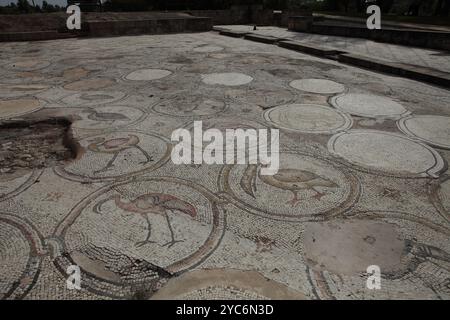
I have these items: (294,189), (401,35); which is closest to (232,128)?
(294,189)

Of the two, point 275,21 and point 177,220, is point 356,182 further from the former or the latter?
point 275,21

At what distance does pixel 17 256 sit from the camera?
5.55ft

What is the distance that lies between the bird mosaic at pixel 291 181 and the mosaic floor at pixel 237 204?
1cm

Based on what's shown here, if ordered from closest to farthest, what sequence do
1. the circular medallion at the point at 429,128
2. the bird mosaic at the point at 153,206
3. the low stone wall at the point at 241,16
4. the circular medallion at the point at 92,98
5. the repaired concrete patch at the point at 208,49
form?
the bird mosaic at the point at 153,206 → the circular medallion at the point at 429,128 → the circular medallion at the point at 92,98 → the repaired concrete patch at the point at 208,49 → the low stone wall at the point at 241,16

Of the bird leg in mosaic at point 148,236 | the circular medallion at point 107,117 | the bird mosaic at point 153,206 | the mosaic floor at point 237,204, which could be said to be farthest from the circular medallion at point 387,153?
the circular medallion at point 107,117

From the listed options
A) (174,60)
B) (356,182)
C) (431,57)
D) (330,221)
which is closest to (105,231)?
(330,221)

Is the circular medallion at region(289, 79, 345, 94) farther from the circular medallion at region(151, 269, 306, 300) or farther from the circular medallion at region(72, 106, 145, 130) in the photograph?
the circular medallion at region(151, 269, 306, 300)

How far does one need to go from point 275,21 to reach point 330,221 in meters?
15.1

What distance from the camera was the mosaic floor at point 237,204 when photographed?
5.16 feet

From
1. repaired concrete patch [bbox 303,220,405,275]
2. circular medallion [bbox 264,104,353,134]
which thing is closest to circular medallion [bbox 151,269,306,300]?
repaired concrete patch [bbox 303,220,405,275]

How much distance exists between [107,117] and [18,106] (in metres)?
1.49

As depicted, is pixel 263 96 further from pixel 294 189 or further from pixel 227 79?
pixel 294 189

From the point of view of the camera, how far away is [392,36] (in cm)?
829

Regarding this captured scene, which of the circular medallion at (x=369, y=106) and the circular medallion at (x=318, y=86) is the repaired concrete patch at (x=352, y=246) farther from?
the circular medallion at (x=318, y=86)
